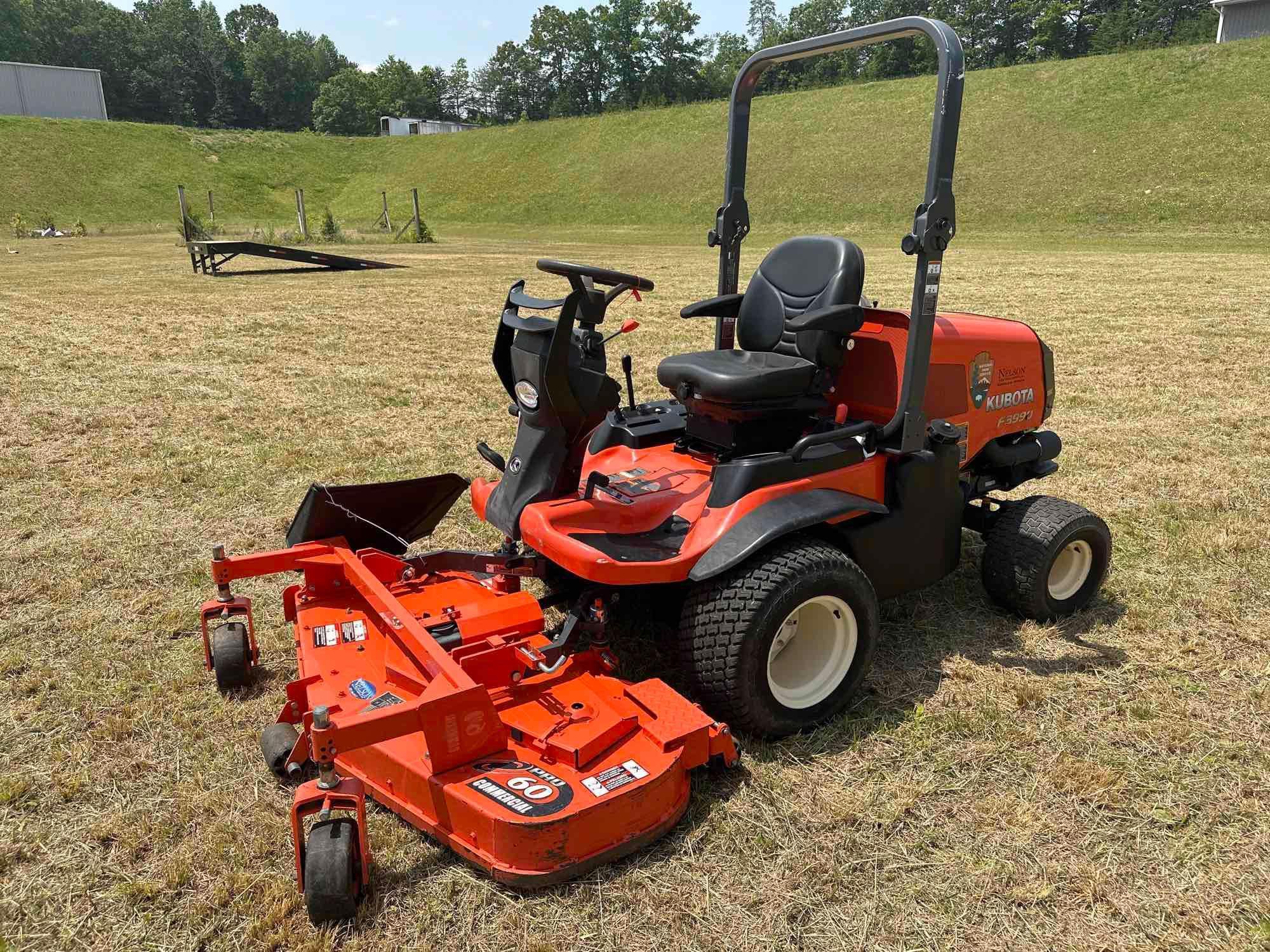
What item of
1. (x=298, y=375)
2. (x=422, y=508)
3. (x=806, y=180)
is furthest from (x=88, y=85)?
(x=422, y=508)

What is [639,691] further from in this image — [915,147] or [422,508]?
[915,147]

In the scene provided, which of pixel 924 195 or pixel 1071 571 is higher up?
pixel 924 195

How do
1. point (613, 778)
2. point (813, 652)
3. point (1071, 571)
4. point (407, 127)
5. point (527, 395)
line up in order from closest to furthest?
point (613, 778) → point (813, 652) → point (527, 395) → point (1071, 571) → point (407, 127)

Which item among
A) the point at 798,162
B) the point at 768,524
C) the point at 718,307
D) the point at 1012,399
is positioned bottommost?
the point at 768,524

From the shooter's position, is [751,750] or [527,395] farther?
[527,395]

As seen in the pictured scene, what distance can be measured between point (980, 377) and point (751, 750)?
5.83 feet

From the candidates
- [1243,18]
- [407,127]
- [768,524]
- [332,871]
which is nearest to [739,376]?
[768,524]

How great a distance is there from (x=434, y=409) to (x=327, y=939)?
16.4 feet

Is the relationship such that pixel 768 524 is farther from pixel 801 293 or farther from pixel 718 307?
pixel 718 307

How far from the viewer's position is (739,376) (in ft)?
9.90

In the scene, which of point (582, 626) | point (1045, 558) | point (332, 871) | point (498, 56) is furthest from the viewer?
point (498, 56)

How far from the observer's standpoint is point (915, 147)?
33781 mm

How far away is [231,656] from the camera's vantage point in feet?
9.93

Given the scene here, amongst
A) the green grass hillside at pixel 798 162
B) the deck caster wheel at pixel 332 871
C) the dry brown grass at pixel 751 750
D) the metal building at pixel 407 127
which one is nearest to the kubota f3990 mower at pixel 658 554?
the deck caster wheel at pixel 332 871
